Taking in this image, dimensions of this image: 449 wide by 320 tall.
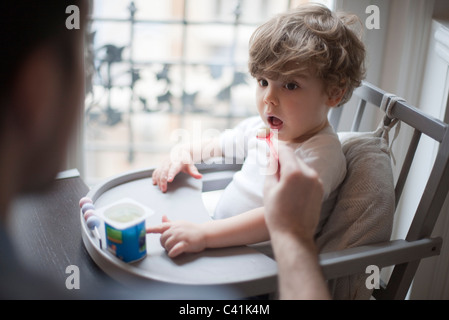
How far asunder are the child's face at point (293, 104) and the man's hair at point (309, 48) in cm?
2

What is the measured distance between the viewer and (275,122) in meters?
1.14

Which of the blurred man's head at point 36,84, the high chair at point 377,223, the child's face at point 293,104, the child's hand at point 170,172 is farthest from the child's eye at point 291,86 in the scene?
the blurred man's head at point 36,84

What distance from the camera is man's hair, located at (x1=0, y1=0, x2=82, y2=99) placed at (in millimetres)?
501

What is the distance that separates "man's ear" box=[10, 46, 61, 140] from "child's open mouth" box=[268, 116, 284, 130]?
67 cm

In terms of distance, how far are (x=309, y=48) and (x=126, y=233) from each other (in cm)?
53

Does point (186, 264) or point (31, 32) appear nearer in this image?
point (31, 32)

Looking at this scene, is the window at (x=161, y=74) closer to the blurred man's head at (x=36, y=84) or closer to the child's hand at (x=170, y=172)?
the child's hand at (x=170, y=172)

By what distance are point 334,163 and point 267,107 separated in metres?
0.19

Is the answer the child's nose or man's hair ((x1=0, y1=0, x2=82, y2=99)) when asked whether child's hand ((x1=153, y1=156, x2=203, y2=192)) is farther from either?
man's hair ((x1=0, y1=0, x2=82, y2=99))

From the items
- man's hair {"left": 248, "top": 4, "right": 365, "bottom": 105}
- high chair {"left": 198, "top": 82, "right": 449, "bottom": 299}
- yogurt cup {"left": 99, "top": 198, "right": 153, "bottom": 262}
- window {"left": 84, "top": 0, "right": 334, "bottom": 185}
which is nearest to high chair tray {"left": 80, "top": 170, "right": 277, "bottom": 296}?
yogurt cup {"left": 99, "top": 198, "right": 153, "bottom": 262}

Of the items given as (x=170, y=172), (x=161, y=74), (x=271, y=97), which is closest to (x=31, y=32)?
(x=271, y=97)

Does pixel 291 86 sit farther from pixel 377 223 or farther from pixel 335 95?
pixel 377 223
